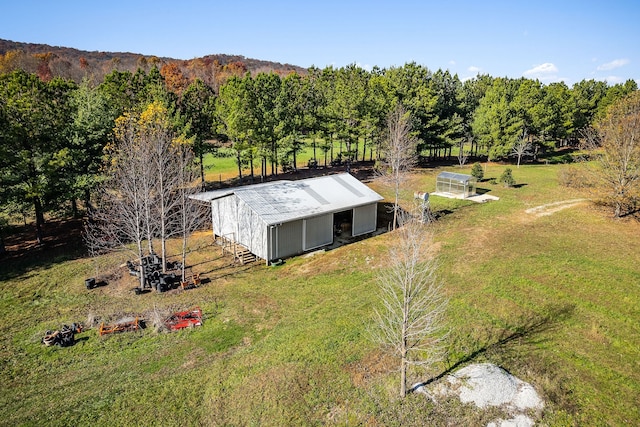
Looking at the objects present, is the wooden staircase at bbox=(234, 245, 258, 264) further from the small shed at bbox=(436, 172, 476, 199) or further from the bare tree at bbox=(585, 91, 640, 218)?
the bare tree at bbox=(585, 91, 640, 218)

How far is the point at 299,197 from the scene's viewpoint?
25.7 metres

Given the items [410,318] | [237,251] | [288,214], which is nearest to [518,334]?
[410,318]

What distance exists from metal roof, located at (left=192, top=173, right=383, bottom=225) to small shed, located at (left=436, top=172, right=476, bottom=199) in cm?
1093

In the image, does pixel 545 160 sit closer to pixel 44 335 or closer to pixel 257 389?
pixel 257 389

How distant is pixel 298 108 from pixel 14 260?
98.4ft

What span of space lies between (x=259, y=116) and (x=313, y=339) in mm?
28299

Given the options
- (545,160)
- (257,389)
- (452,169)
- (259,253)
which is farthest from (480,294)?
(545,160)

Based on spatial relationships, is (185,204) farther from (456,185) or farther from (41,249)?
(456,185)

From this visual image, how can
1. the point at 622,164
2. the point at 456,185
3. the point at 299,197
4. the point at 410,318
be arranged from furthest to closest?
1. the point at 456,185
2. the point at 622,164
3. the point at 299,197
4. the point at 410,318

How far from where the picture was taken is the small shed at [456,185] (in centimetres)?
3475

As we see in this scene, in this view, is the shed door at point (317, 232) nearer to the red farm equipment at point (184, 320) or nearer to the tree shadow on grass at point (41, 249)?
the red farm equipment at point (184, 320)

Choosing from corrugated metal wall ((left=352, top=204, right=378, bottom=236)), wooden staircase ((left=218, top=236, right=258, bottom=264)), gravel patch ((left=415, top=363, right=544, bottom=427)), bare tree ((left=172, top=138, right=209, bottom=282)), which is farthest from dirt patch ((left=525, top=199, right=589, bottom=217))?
bare tree ((left=172, top=138, right=209, bottom=282))

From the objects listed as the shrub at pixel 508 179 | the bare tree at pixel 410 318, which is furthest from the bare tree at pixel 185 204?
the shrub at pixel 508 179

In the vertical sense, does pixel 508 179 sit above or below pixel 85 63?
below
